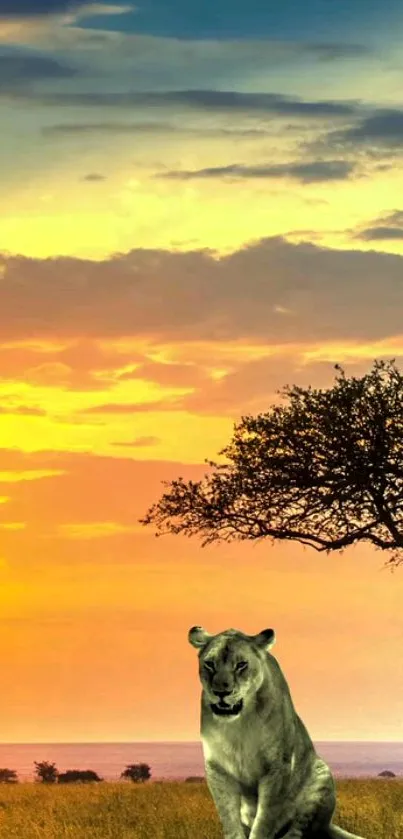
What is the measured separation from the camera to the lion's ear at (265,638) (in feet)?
50.0

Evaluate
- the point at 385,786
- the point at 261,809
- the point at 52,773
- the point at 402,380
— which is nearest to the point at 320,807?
the point at 261,809

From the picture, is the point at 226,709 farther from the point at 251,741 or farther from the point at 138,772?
the point at 138,772

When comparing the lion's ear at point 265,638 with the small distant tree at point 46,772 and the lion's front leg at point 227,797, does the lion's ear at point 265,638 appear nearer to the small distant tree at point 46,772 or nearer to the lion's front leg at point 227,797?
the lion's front leg at point 227,797

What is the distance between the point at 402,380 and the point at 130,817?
1028 centimetres

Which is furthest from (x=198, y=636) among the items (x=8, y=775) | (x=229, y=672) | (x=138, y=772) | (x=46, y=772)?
(x=8, y=775)

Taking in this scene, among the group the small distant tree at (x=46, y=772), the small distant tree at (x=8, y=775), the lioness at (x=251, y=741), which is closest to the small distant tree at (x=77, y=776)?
the small distant tree at (x=46, y=772)

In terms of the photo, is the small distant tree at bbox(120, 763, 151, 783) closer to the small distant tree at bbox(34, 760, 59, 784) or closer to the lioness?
the small distant tree at bbox(34, 760, 59, 784)

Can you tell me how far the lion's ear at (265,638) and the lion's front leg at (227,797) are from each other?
1.19m

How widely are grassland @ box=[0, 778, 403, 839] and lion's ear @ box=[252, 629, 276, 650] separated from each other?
8399 mm

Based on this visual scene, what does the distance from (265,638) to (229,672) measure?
27.3 inches

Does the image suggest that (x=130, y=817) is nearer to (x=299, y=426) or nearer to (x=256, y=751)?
(x=299, y=426)

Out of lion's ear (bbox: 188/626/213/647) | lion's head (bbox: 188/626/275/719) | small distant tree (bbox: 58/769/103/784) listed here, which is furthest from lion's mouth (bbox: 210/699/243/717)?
small distant tree (bbox: 58/769/103/784)

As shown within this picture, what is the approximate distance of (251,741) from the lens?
14.9 meters

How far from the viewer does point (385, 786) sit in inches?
1346
